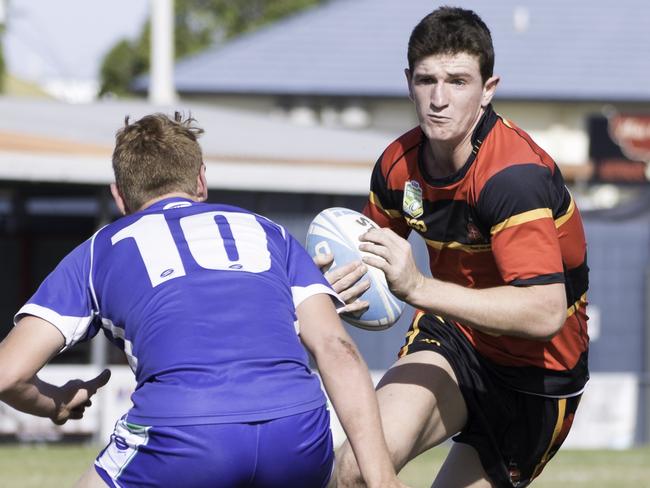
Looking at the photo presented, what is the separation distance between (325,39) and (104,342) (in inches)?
943

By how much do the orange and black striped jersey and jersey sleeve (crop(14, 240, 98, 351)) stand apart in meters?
1.52

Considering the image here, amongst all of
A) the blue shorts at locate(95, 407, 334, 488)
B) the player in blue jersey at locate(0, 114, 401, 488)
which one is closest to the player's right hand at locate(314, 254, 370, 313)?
the player in blue jersey at locate(0, 114, 401, 488)

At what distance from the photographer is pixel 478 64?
4.88 m

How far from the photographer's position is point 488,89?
5.01 meters

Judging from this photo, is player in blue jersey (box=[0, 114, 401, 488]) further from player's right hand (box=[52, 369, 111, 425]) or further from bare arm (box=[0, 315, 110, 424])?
player's right hand (box=[52, 369, 111, 425])

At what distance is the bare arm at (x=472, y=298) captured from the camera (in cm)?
435

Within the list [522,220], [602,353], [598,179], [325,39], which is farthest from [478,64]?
[325,39]

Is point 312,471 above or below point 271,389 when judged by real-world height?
below

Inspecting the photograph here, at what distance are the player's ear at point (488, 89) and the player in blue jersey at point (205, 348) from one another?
48.1 inches

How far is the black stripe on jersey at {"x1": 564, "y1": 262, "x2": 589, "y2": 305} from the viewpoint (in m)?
5.29

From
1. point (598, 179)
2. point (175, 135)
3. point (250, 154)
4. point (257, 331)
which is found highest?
point (175, 135)

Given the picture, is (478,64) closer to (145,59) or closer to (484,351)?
(484,351)

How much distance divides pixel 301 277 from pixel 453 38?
124 centimetres

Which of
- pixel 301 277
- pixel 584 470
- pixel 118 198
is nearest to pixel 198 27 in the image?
pixel 584 470
